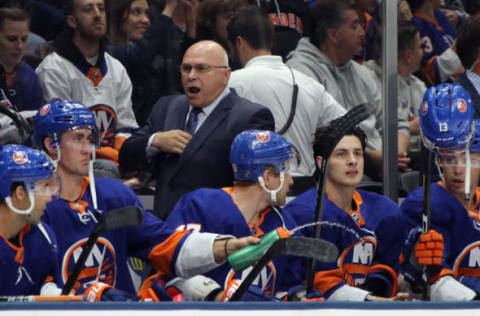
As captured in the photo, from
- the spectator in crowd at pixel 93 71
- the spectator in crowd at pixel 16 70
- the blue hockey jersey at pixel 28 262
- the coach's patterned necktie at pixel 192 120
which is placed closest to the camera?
the blue hockey jersey at pixel 28 262

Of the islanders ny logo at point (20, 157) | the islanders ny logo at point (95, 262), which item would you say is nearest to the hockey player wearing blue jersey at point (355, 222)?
the islanders ny logo at point (95, 262)

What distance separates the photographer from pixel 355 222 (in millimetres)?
4273

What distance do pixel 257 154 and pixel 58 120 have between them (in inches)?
27.6

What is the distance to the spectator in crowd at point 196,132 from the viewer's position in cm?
445

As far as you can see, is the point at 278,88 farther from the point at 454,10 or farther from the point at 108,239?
the point at 454,10

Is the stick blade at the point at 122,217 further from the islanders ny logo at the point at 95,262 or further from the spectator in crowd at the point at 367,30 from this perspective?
the spectator in crowd at the point at 367,30

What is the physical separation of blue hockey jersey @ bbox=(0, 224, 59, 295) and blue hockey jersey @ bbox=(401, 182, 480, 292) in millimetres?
1379

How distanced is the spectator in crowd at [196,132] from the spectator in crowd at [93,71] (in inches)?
10.3

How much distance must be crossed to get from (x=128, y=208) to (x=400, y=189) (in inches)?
67.3

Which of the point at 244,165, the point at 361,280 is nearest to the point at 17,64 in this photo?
the point at 244,165

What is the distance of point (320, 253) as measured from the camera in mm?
3416

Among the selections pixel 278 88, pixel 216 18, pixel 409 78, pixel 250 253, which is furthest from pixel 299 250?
pixel 409 78

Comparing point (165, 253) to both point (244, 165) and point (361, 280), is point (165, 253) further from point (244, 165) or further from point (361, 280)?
point (361, 280)

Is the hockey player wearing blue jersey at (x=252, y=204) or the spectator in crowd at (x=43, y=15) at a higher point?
the spectator in crowd at (x=43, y=15)
